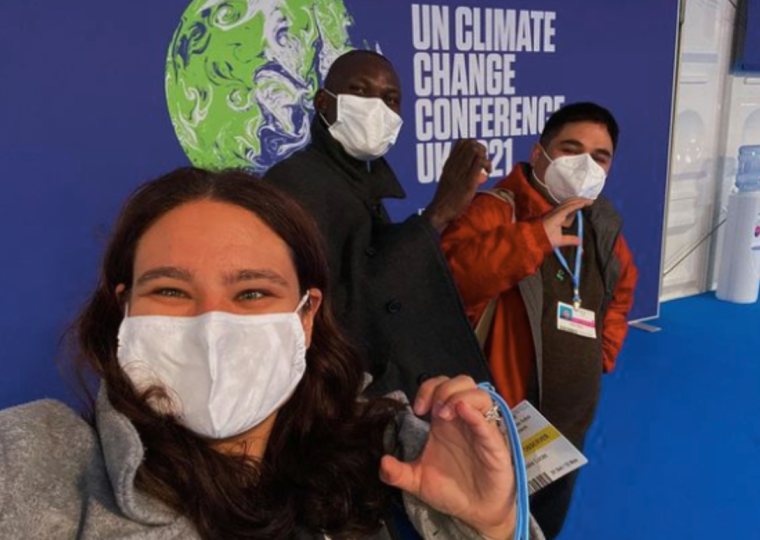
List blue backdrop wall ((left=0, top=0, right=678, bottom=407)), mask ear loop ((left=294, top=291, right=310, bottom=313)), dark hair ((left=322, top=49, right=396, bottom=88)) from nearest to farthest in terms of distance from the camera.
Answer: mask ear loop ((left=294, top=291, right=310, bottom=313)) → dark hair ((left=322, top=49, right=396, bottom=88)) → blue backdrop wall ((left=0, top=0, right=678, bottom=407))

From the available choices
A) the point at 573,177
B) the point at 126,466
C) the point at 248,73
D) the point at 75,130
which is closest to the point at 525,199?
the point at 573,177

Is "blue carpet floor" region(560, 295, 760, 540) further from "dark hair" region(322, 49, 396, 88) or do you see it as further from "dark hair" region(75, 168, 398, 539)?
"dark hair" region(322, 49, 396, 88)

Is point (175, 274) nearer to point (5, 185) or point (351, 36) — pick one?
point (5, 185)

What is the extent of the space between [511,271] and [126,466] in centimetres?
91

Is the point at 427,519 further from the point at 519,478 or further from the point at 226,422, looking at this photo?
the point at 226,422

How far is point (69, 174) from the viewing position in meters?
2.09

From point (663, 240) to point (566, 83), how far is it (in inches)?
56.4

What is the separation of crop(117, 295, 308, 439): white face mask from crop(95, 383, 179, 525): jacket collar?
8 cm

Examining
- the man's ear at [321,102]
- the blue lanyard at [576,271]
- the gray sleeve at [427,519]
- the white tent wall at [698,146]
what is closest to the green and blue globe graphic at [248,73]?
the man's ear at [321,102]

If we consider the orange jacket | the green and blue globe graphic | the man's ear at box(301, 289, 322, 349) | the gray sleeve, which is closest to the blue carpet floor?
the orange jacket

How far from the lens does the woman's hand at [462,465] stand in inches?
28.3

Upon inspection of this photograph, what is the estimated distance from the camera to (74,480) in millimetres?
667

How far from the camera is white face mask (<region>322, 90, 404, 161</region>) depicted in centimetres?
144

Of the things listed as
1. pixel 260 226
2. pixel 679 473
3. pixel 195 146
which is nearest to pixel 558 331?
pixel 260 226
